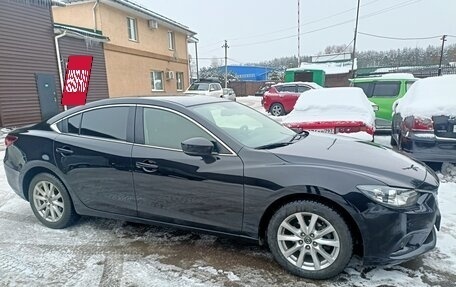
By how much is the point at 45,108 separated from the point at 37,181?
33.7ft

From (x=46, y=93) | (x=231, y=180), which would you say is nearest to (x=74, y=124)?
(x=231, y=180)

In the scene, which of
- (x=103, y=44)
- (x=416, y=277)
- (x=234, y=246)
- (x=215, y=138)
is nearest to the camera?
(x=416, y=277)

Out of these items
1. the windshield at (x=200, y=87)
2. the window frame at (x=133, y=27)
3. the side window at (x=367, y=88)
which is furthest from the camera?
the windshield at (x=200, y=87)

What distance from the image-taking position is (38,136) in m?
3.67

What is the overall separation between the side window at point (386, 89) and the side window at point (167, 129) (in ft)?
25.7

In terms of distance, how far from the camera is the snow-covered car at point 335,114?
5.42 m

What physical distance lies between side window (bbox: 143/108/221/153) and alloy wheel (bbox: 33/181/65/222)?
136cm

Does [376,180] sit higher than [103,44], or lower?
lower

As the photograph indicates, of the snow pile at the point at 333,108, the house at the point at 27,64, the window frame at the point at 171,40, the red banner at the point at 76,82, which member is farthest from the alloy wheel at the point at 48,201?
the window frame at the point at 171,40

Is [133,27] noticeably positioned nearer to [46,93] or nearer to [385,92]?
[46,93]

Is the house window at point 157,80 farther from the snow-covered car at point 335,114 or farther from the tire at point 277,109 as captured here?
the snow-covered car at point 335,114

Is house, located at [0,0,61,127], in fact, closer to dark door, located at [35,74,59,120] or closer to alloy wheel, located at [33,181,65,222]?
dark door, located at [35,74,59,120]

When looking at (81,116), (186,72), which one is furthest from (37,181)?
(186,72)

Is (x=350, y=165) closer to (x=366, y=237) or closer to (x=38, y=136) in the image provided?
(x=366, y=237)
